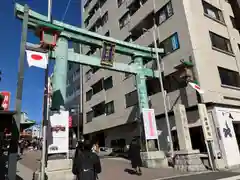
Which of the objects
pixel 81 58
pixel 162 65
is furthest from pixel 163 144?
pixel 81 58

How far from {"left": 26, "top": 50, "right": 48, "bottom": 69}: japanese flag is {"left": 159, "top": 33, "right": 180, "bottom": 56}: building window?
1147 centimetres

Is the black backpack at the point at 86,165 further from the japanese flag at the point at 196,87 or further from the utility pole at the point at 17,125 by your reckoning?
the japanese flag at the point at 196,87

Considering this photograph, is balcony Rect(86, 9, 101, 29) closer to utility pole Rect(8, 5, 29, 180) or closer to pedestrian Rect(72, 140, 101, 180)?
utility pole Rect(8, 5, 29, 180)

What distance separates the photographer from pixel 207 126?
12.3 meters

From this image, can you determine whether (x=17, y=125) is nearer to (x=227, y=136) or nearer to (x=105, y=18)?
(x=227, y=136)

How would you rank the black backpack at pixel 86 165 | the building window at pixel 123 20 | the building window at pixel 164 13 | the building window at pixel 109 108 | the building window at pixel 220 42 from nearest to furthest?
the black backpack at pixel 86 165
the building window at pixel 220 42
the building window at pixel 164 13
the building window at pixel 123 20
the building window at pixel 109 108

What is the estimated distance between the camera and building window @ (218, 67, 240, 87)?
52.2ft

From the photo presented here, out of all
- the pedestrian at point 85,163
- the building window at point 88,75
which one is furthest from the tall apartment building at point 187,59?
the pedestrian at point 85,163

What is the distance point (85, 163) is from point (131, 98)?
624 inches

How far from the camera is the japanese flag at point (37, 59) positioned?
7590 mm

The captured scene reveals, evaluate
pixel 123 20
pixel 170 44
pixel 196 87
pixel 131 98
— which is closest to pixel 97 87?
pixel 131 98

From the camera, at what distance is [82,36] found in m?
13.0

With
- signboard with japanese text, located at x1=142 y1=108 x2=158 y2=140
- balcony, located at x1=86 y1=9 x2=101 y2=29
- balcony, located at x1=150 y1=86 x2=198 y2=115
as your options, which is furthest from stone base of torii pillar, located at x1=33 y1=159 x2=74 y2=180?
balcony, located at x1=86 y1=9 x2=101 y2=29

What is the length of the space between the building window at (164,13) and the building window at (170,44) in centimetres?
204
